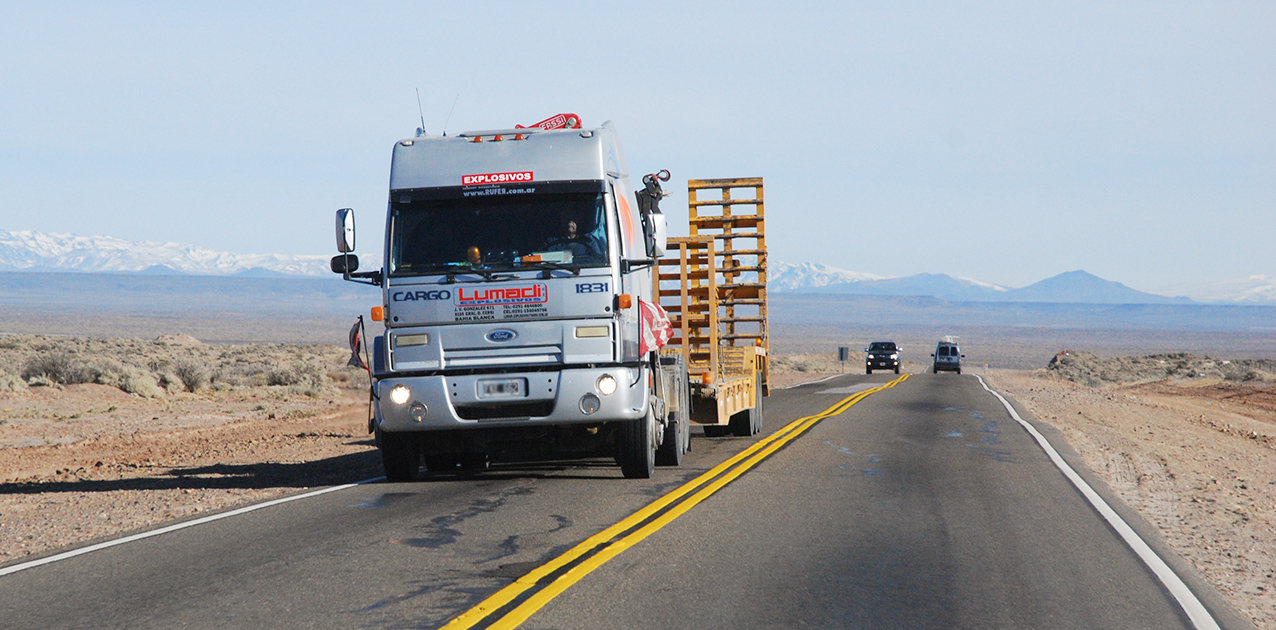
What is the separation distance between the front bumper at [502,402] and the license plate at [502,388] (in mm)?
29

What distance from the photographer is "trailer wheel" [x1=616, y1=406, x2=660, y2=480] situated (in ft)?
37.8

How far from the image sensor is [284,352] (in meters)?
57.1

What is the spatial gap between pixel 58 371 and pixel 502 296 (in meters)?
22.3

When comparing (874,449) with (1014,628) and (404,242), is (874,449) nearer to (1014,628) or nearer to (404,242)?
(404,242)

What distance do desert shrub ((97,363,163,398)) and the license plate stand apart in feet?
65.6

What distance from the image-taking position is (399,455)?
11773 mm

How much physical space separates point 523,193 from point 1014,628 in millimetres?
6576

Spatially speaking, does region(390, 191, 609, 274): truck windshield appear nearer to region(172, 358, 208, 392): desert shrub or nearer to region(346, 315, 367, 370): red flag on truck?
region(346, 315, 367, 370): red flag on truck

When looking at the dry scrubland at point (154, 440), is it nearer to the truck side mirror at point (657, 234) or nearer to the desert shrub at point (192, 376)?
the desert shrub at point (192, 376)

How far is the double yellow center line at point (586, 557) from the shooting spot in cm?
626

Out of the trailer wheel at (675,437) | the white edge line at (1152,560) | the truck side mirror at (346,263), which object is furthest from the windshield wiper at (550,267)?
the white edge line at (1152,560)

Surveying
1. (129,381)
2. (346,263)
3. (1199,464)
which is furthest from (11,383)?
(1199,464)

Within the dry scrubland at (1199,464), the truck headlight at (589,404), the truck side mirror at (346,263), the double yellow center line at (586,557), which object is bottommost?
the dry scrubland at (1199,464)

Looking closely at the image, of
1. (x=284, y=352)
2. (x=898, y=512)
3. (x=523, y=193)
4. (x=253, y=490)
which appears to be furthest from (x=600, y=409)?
(x=284, y=352)
